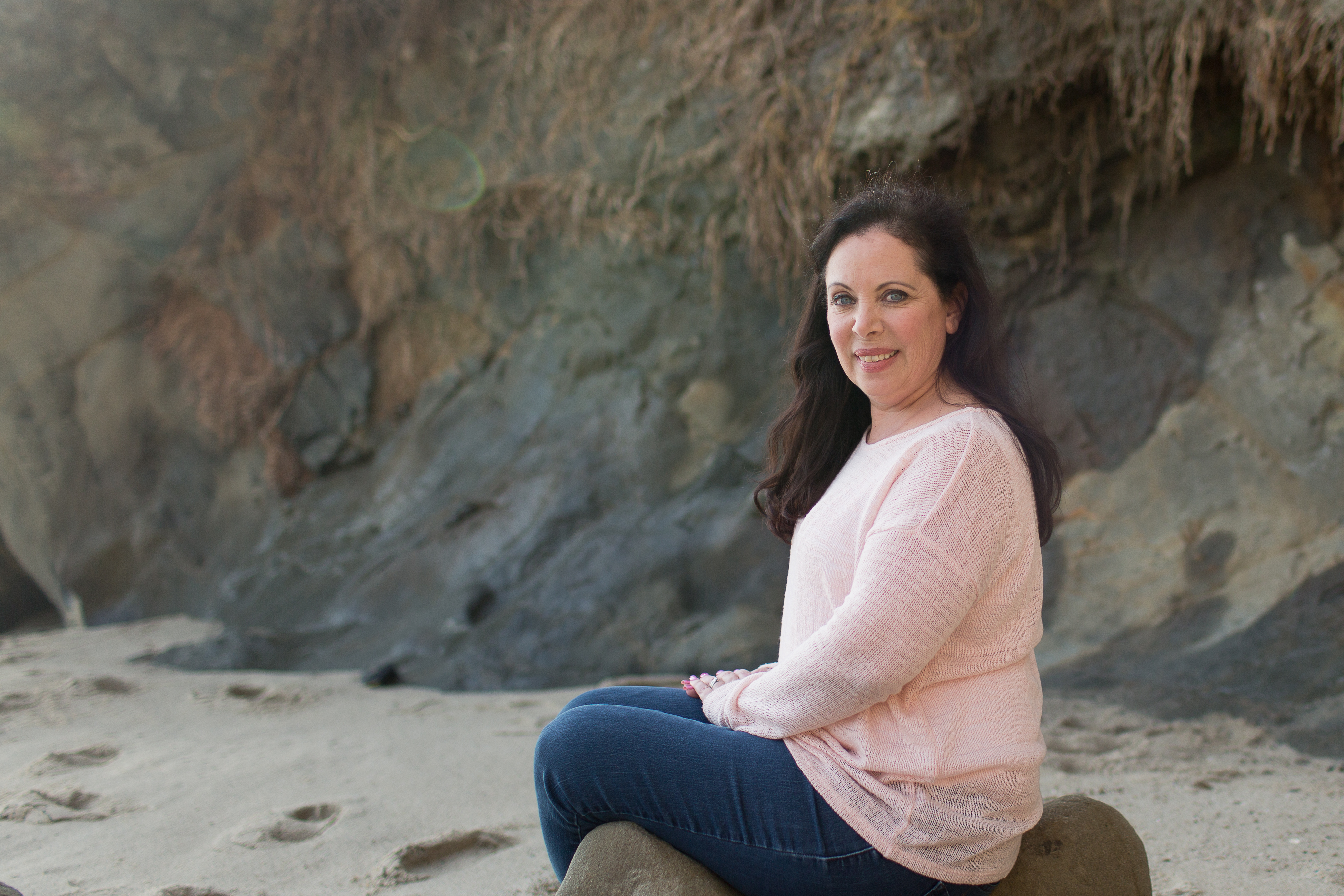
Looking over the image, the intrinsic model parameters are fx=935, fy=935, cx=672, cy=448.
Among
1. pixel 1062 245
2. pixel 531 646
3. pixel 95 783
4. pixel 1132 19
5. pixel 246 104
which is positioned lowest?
pixel 531 646

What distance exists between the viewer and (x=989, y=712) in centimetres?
127

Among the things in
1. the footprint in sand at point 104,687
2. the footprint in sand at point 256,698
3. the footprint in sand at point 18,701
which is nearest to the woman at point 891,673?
the footprint in sand at point 256,698

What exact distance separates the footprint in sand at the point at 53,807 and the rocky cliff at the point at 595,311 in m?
1.69

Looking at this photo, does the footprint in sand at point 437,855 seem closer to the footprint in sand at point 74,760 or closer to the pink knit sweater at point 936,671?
the pink knit sweater at point 936,671

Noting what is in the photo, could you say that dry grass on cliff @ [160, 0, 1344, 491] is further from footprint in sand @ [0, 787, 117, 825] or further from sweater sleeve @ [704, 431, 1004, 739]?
footprint in sand @ [0, 787, 117, 825]

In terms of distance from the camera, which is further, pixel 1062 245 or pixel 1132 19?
pixel 1062 245

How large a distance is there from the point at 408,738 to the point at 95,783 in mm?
864

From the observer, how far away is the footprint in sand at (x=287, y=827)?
2.08m

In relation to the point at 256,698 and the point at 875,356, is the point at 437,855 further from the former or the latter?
the point at 256,698

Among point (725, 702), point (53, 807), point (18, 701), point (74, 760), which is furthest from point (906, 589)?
point (18, 701)

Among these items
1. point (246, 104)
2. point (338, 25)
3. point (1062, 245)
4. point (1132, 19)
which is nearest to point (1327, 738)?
point (1062, 245)

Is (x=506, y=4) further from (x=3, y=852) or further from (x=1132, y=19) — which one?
(x=3, y=852)

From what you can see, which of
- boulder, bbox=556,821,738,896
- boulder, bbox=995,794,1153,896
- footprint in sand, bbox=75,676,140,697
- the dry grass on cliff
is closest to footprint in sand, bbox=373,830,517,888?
boulder, bbox=556,821,738,896

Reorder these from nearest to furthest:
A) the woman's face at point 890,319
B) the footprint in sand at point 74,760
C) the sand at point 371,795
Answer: the woman's face at point 890,319 < the sand at point 371,795 < the footprint in sand at point 74,760
